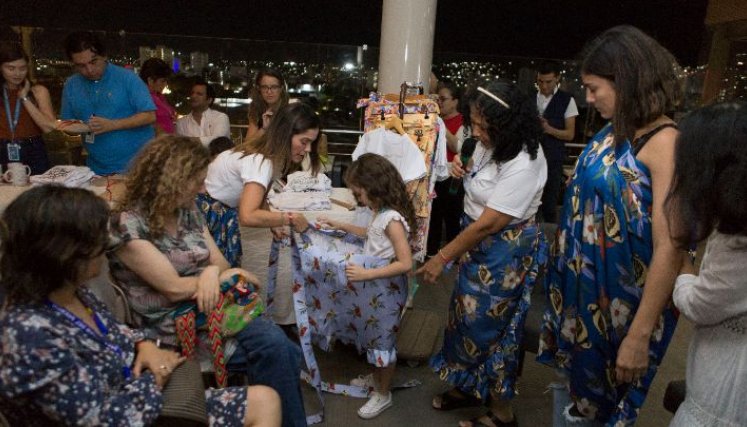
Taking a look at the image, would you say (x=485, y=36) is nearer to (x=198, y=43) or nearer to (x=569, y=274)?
(x=198, y=43)

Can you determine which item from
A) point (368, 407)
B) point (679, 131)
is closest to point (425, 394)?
point (368, 407)

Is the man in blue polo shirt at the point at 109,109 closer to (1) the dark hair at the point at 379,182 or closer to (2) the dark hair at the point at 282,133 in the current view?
(2) the dark hair at the point at 282,133

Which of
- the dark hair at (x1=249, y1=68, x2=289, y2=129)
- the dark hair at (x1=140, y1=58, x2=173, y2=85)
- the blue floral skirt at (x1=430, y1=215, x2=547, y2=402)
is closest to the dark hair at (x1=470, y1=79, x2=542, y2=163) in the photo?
the blue floral skirt at (x1=430, y1=215, x2=547, y2=402)

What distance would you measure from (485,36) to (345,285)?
15.9 feet

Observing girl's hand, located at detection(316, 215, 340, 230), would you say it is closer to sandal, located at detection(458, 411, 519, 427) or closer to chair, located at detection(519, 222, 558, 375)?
chair, located at detection(519, 222, 558, 375)

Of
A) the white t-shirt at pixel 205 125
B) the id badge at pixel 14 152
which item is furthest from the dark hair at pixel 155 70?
the id badge at pixel 14 152

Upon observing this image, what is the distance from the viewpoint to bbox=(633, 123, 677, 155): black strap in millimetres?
1523

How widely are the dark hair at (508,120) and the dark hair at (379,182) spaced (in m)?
0.51

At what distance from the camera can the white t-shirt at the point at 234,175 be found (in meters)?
2.57

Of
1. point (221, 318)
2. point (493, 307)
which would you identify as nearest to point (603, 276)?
point (493, 307)

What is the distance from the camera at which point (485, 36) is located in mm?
6438

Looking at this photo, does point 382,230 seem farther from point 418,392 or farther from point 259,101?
point 259,101

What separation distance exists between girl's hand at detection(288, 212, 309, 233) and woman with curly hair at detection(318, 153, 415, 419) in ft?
0.27

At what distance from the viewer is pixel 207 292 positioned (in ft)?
6.29
